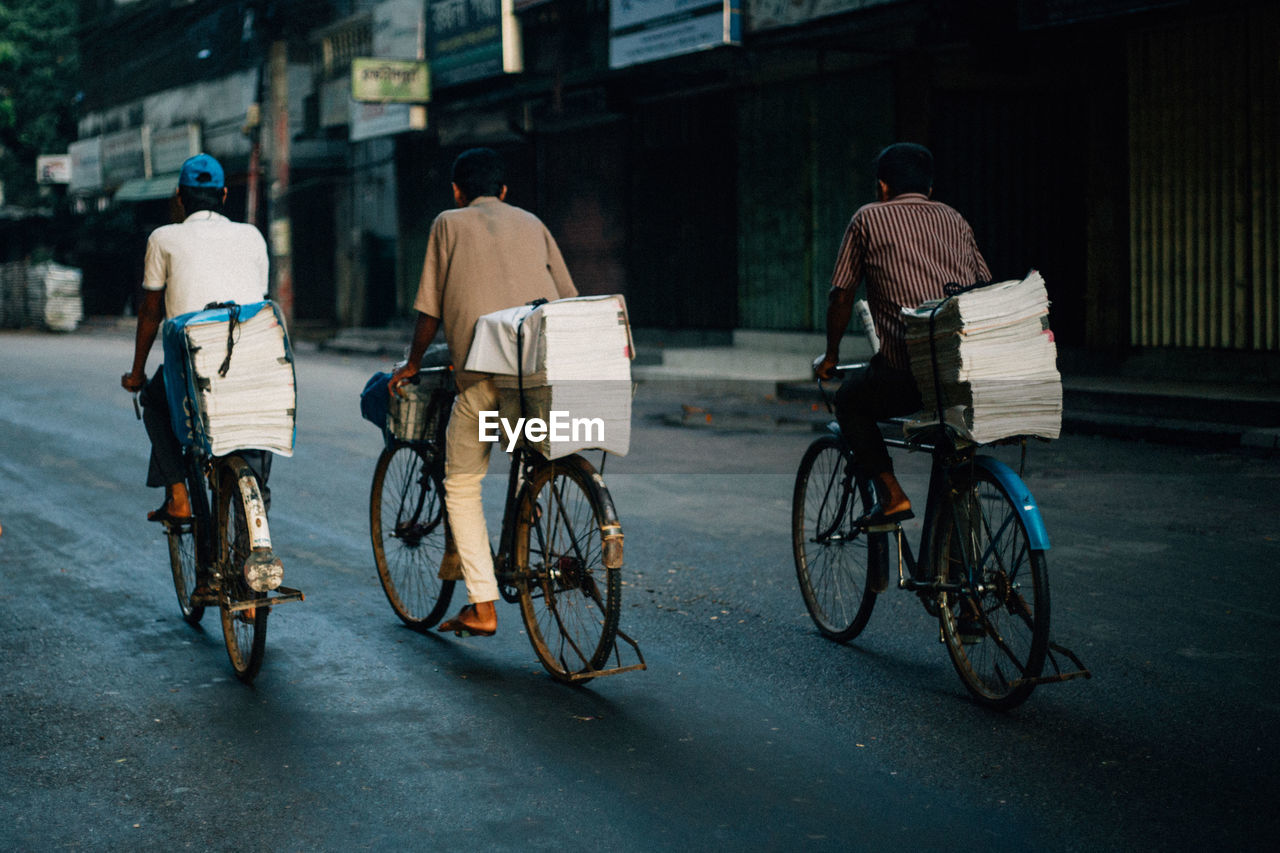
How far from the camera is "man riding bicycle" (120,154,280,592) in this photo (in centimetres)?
546

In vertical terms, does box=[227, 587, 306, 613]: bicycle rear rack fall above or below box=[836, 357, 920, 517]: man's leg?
below

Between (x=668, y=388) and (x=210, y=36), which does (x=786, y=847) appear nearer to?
(x=668, y=388)

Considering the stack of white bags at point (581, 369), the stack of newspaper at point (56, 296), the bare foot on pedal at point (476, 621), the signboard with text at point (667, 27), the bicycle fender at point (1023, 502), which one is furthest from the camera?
the stack of newspaper at point (56, 296)

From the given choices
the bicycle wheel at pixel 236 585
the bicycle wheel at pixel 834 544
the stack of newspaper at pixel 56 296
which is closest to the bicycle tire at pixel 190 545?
the bicycle wheel at pixel 236 585

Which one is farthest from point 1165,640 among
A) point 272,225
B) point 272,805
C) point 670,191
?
point 272,225

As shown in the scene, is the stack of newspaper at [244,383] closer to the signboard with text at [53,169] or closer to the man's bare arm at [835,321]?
the man's bare arm at [835,321]

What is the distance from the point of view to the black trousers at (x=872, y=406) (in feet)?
16.5

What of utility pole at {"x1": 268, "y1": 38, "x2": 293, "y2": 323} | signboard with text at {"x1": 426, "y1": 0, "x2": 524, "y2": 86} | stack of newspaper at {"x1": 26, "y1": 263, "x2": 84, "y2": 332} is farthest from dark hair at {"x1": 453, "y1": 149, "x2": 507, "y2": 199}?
stack of newspaper at {"x1": 26, "y1": 263, "x2": 84, "y2": 332}

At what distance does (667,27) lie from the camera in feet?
60.4

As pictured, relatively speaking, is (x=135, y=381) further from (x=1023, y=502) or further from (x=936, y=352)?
(x=1023, y=502)

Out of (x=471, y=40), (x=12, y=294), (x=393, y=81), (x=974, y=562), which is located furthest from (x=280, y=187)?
(x=974, y=562)

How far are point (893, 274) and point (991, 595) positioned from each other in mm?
1146

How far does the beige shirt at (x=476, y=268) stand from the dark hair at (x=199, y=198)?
990mm
